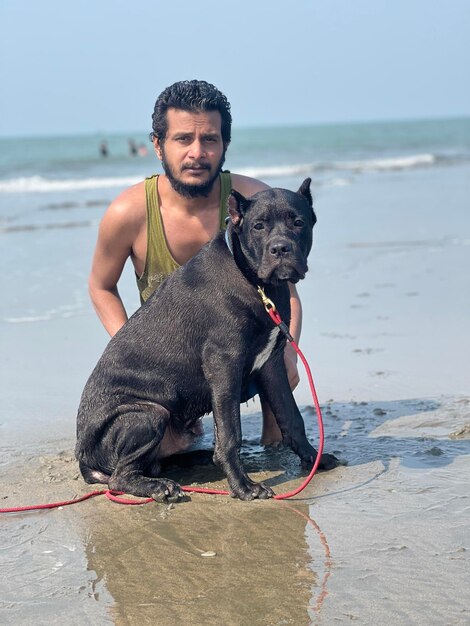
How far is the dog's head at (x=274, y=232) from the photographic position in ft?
12.7

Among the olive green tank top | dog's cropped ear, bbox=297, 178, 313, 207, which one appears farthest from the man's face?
dog's cropped ear, bbox=297, 178, 313, 207

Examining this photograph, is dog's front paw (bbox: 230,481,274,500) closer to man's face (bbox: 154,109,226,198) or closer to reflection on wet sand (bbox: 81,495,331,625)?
reflection on wet sand (bbox: 81,495,331,625)

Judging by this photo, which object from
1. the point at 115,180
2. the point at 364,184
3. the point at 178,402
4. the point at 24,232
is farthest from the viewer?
the point at 115,180

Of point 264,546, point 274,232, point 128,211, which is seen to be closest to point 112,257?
point 128,211

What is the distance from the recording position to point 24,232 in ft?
47.8

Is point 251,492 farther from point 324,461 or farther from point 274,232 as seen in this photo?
point 274,232

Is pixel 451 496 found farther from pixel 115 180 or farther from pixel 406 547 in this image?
pixel 115 180

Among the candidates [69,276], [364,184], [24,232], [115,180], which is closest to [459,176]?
[364,184]

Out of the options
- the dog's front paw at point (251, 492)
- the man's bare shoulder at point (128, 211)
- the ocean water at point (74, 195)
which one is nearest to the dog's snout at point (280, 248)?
the dog's front paw at point (251, 492)

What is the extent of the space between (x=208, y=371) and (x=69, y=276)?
20.7 ft

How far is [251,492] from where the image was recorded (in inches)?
163

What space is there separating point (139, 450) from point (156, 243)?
4.27 feet

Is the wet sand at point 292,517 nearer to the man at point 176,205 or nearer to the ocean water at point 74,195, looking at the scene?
the man at point 176,205

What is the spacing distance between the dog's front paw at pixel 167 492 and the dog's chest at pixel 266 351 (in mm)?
652
